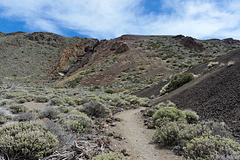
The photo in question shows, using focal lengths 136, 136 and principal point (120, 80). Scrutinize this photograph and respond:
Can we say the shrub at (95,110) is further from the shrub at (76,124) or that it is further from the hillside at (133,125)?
the shrub at (76,124)

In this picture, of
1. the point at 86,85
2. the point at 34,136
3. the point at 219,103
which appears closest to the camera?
the point at 34,136

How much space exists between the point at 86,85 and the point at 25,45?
42455 mm

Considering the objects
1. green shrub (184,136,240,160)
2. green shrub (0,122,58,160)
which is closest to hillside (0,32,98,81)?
green shrub (0,122,58,160)

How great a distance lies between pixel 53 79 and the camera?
43.9 m

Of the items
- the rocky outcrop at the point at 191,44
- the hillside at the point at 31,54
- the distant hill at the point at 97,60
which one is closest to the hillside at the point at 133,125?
the distant hill at the point at 97,60

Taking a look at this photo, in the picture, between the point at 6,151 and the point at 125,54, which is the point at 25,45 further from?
the point at 6,151

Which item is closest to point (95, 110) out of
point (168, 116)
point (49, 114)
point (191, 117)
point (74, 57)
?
point (49, 114)

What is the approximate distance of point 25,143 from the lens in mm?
2902

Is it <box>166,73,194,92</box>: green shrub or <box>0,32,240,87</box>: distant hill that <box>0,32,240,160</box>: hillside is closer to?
<box>166,73,194,92</box>: green shrub

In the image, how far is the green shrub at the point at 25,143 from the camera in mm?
2864

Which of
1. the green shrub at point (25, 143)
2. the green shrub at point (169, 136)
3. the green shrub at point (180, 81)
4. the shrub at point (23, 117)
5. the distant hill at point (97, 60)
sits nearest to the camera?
the green shrub at point (25, 143)

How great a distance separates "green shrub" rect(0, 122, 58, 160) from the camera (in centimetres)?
286

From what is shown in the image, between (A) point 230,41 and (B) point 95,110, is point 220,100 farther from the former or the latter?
(A) point 230,41

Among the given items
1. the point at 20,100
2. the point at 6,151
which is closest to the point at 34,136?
the point at 6,151
